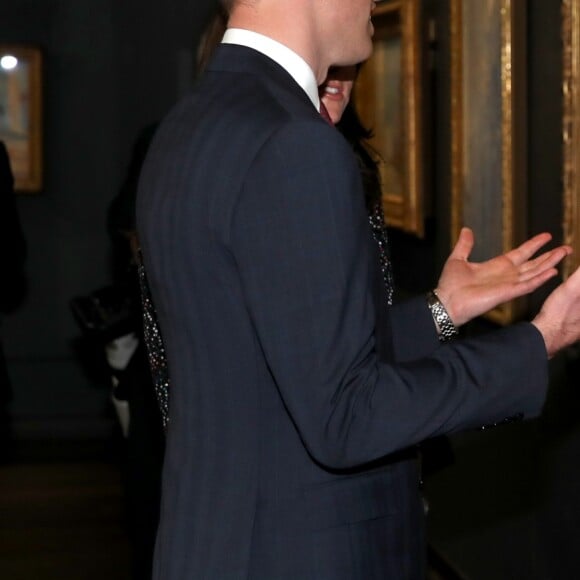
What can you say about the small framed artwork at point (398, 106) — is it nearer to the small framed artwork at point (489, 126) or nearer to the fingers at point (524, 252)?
the small framed artwork at point (489, 126)

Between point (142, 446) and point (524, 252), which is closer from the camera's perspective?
point (524, 252)

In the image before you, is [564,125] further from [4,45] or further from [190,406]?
[4,45]

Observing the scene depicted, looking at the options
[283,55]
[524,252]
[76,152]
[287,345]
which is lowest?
[76,152]

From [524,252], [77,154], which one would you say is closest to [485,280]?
[524,252]

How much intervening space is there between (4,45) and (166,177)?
6.78 meters

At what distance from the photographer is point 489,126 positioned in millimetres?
4410

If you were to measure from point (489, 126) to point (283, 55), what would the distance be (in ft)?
8.36

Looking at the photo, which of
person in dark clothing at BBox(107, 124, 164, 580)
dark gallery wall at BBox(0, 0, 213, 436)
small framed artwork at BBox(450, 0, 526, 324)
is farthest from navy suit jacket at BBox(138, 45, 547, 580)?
dark gallery wall at BBox(0, 0, 213, 436)

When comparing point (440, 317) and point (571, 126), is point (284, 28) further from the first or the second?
point (571, 126)

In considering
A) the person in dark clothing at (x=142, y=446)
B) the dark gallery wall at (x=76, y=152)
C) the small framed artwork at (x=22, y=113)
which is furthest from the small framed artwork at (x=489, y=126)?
the small framed artwork at (x=22, y=113)

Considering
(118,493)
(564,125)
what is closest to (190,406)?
(564,125)

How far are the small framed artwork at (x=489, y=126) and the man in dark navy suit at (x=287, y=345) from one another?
2.20 meters

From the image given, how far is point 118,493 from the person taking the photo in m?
7.47

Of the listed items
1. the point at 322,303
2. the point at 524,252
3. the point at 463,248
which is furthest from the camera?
the point at 463,248
